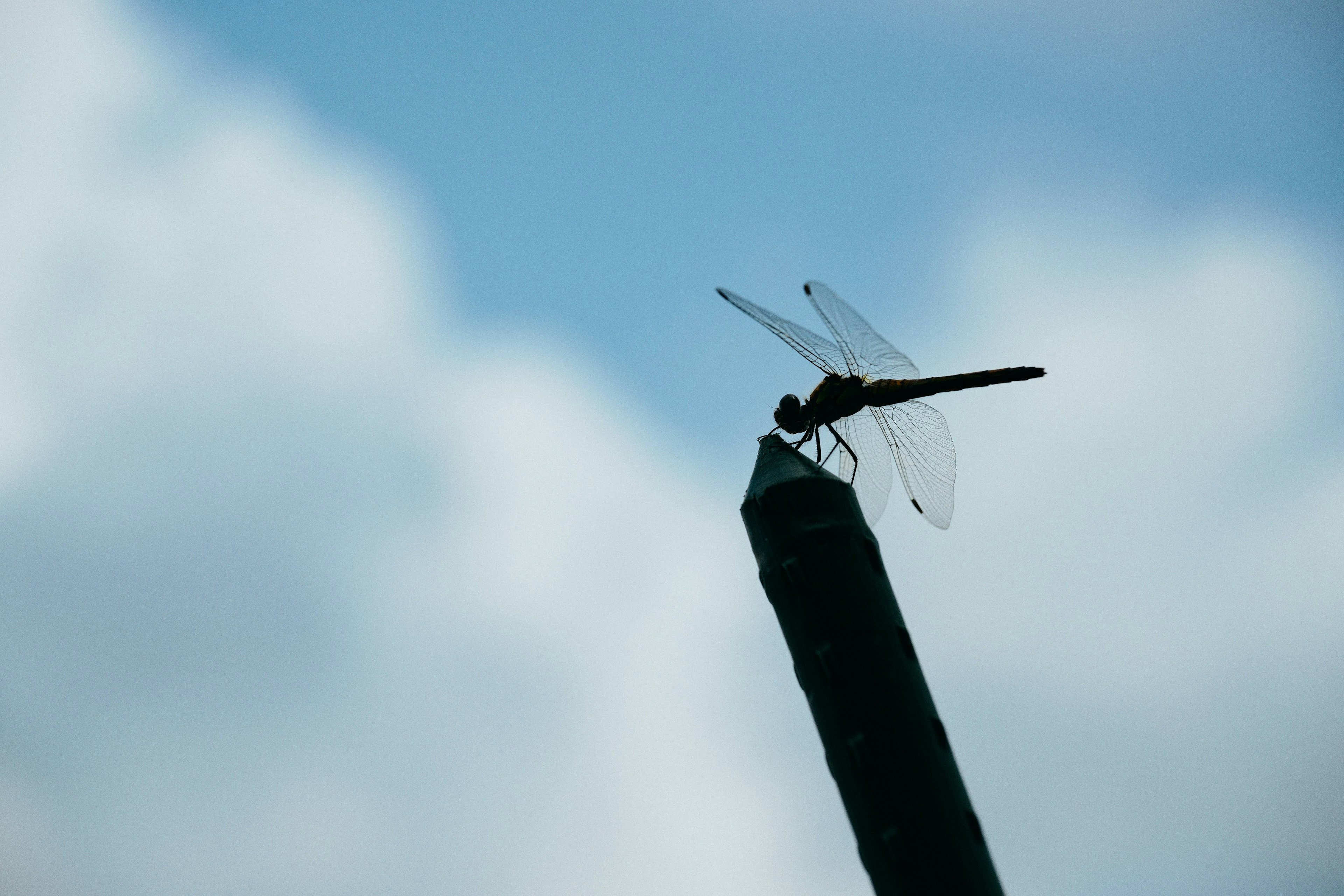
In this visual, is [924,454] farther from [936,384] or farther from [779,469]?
[779,469]

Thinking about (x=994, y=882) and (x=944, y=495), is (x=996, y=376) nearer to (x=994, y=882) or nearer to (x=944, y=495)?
(x=944, y=495)

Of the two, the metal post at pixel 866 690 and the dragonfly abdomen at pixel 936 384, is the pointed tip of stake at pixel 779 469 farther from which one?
→ the dragonfly abdomen at pixel 936 384

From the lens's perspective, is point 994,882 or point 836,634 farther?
point 836,634

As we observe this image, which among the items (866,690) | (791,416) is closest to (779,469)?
(791,416)

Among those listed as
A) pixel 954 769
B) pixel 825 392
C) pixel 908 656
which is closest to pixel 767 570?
pixel 908 656

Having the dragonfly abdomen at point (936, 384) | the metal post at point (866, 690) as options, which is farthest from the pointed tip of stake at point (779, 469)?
the dragonfly abdomen at point (936, 384)

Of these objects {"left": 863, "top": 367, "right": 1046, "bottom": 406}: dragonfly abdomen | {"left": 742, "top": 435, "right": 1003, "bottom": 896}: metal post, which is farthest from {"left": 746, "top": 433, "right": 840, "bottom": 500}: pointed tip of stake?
{"left": 863, "top": 367, "right": 1046, "bottom": 406}: dragonfly abdomen
